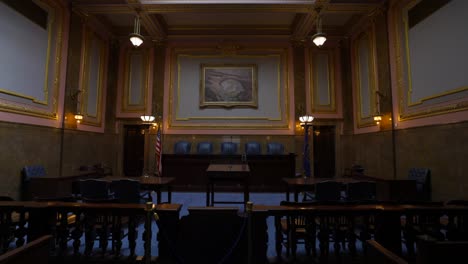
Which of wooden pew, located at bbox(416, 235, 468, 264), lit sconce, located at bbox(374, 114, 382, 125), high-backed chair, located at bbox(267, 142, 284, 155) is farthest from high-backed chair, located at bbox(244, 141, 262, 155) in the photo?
wooden pew, located at bbox(416, 235, 468, 264)

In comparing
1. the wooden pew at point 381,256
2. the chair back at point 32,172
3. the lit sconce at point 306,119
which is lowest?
the wooden pew at point 381,256

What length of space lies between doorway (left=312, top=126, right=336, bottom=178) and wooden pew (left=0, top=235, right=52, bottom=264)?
9.27 m

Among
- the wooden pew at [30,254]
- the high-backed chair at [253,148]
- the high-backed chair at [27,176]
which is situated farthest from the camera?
→ the high-backed chair at [253,148]

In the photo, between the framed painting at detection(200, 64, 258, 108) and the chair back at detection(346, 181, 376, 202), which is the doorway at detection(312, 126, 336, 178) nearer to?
the framed painting at detection(200, 64, 258, 108)

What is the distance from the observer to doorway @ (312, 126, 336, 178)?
32.3ft

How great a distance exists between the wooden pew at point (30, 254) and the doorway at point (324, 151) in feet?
30.4

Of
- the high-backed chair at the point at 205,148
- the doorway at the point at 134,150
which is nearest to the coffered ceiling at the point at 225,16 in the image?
the doorway at the point at 134,150

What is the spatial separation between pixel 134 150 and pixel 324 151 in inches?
290

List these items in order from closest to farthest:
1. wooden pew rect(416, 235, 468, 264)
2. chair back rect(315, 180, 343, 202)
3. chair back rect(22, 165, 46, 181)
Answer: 1. wooden pew rect(416, 235, 468, 264)
2. chair back rect(315, 180, 343, 202)
3. chair back rect(22, 165, 46, 181)

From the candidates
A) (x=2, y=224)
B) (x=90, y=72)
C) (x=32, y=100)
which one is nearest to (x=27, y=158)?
(x=32, y=100)

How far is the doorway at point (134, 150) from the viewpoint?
9945mm

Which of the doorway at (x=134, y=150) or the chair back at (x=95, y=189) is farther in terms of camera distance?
the doorway at (x=134, y=150)

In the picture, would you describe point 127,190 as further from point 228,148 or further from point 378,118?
point 378,118

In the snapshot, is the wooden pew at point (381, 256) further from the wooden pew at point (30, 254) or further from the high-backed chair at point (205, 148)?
the high-backed chair at point (205, 148)
